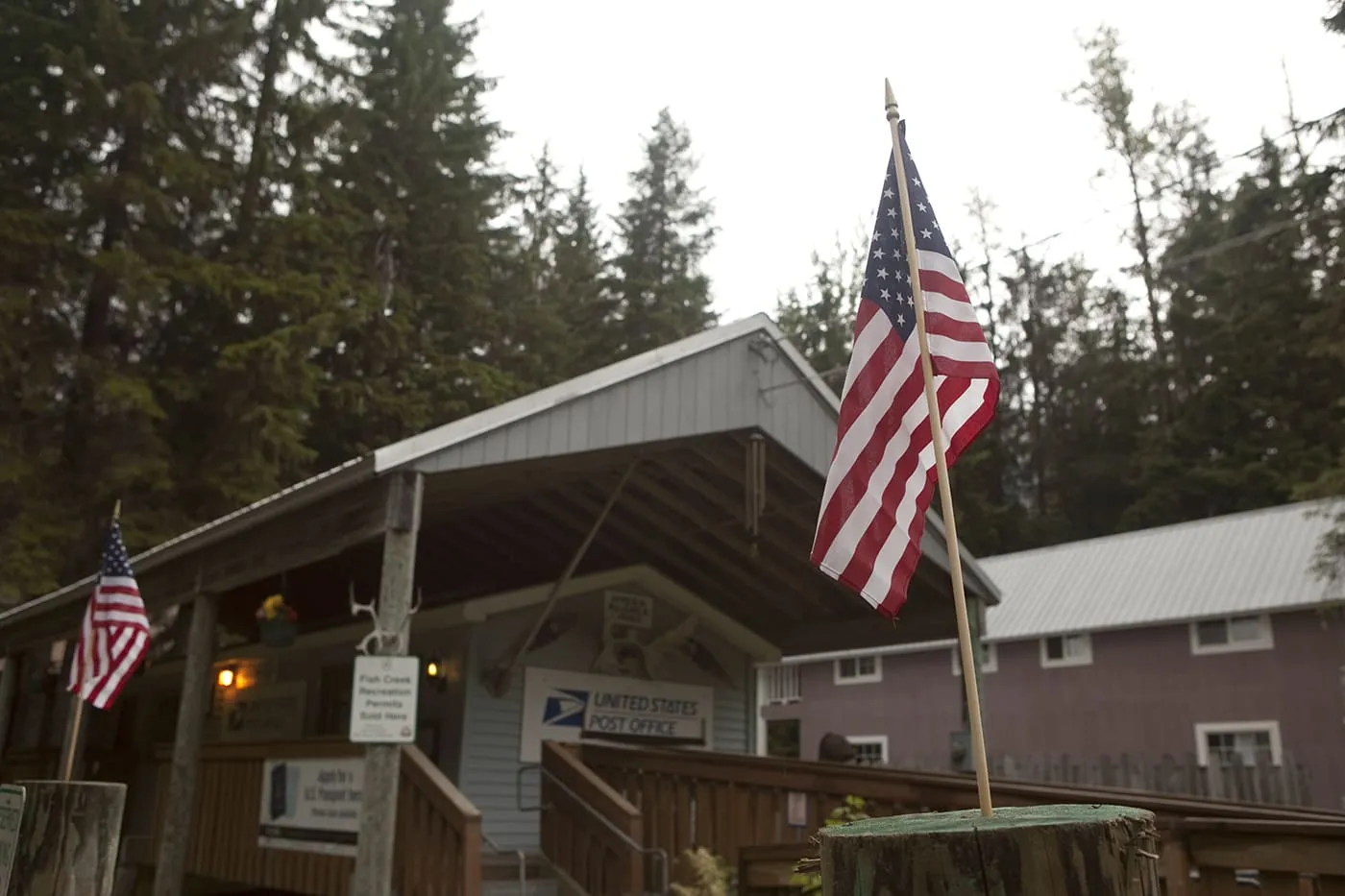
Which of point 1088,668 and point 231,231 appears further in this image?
point 1088,668

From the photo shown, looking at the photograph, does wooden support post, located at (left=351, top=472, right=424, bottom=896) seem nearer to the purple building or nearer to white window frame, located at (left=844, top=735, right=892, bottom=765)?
the purple building

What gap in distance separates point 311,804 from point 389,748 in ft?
8.57

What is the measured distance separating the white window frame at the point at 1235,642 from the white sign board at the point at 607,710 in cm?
1246

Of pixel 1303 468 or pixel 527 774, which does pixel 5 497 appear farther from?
pixel 1303 468

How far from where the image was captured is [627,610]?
1151cm

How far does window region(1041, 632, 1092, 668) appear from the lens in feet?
73.5

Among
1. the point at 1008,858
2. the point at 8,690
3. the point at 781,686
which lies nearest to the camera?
the point at 1008,858

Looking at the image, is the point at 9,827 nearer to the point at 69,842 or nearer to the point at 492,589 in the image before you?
the point at 69,842

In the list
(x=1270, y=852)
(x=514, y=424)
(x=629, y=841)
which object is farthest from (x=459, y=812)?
(x=1270, y=852)

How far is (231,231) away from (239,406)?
3.73 metres

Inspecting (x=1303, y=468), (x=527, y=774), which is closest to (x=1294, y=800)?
(x=527, y=774)

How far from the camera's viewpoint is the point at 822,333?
3650 centimetres

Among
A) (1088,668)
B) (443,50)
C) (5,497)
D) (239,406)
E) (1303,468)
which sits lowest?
(1088,668)

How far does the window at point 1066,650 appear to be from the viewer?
22406 millimetres
